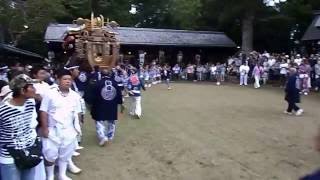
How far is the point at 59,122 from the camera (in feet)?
22.8

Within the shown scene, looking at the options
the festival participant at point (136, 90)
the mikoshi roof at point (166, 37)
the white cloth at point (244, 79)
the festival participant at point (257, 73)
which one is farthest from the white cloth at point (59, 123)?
the mikoshi roof at point (166, 37)

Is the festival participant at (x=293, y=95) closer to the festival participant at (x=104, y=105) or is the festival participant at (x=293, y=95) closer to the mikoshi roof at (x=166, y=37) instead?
the festival participant at (x=104, y=105)

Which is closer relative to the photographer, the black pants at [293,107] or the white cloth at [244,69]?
the black pants at [293,107]

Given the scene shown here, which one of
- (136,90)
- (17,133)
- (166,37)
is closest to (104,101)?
(136,90)

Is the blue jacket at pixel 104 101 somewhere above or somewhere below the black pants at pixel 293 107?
above

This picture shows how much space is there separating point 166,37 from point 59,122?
32.9 m

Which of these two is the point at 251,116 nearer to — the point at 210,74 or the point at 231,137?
the point at 231,137

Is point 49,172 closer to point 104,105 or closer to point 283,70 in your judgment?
point 104,105

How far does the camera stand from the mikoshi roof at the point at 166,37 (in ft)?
123

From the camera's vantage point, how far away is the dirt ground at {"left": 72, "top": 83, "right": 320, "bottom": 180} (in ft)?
26.5

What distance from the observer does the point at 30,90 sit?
16.7ft

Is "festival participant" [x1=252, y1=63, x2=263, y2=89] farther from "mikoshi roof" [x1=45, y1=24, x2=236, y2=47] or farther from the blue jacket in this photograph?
the blue jacket

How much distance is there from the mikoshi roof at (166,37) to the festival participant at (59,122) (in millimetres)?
30151

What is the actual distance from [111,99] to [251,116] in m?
5.83
